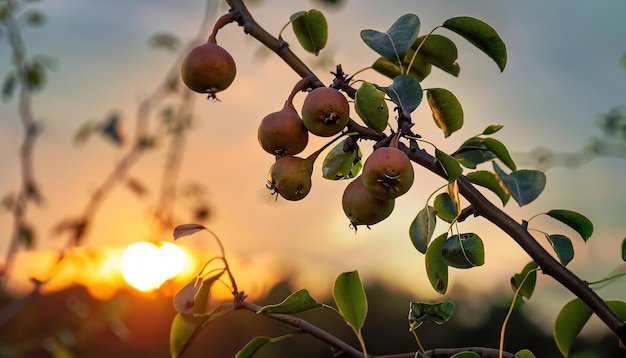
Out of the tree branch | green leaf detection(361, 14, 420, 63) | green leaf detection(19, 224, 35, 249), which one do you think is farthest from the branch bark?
green leaf detection(19, 224, 35, 249)

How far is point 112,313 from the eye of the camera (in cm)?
254

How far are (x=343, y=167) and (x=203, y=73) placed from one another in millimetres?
189

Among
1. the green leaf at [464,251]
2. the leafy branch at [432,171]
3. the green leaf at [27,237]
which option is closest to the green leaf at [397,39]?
the leafy branch at [432,171]

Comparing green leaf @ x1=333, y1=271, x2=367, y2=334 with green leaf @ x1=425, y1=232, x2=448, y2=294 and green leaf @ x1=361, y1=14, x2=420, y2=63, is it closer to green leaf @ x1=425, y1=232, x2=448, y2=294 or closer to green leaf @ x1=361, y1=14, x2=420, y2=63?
green leaf @ x1=425, y1=232, x2=448, y2=294

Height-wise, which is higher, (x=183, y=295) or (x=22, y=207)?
(x=22, y=207)

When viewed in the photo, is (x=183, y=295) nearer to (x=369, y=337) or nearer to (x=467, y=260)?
(x=467, y=260)

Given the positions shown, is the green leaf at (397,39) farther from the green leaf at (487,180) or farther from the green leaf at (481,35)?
the green leaf at (487,180)

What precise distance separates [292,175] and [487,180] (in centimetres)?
23

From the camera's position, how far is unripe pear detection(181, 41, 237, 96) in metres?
0.74

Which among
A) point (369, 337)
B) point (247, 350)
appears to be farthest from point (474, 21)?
point (369, 337)

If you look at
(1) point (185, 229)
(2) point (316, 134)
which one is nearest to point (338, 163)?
(2) point (316, 134)

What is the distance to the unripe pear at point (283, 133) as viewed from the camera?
69cm

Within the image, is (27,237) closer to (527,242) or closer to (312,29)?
(312,29)

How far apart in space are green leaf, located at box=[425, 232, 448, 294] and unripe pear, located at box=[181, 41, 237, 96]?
0.97 ft
